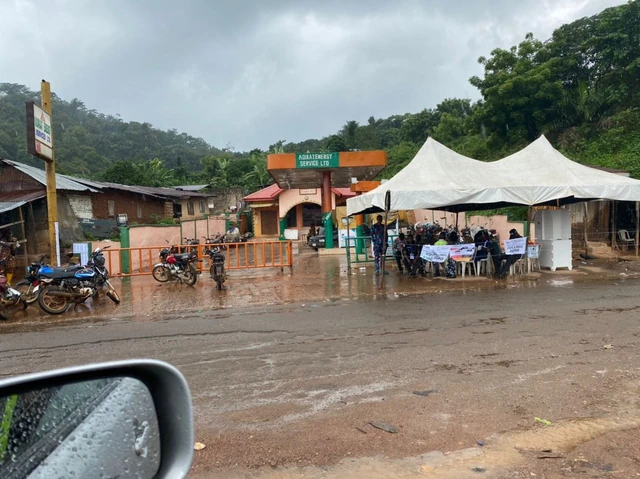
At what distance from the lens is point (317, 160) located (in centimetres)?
2214

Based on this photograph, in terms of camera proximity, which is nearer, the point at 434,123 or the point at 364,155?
the point at 364,155

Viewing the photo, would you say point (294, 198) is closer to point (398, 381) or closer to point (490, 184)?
point (490, 184)

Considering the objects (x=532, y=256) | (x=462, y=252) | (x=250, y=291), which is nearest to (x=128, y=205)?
(x=250, y=291)

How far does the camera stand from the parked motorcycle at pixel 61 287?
10406 millimetres

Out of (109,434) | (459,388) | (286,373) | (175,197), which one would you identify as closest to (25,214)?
(175,197)

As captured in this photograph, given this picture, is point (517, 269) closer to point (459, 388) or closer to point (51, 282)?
point (459, 388)

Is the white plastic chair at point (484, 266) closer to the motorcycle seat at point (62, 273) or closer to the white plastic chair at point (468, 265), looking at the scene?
the white plastic chair at point (468, 265)

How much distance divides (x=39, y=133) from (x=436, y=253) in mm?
10799

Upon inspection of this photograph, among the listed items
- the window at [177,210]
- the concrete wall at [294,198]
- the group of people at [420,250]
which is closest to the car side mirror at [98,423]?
the group of people at [420,250]

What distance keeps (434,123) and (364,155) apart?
33154mm

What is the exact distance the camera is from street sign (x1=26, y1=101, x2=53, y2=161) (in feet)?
39.6

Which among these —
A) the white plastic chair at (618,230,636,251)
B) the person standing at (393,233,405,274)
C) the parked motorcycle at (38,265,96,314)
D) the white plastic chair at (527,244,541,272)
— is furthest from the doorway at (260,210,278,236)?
the parked motorcycle at (38,265,96,314)

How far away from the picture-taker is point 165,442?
159 centimetres

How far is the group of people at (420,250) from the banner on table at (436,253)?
291 mm
